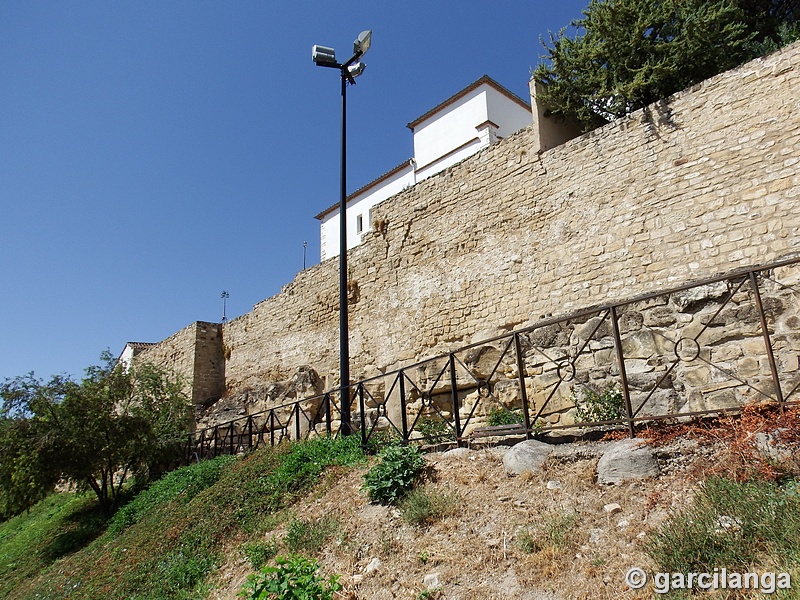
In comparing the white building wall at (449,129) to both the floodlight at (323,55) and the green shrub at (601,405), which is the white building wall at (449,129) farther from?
the green shrub at (601,405)

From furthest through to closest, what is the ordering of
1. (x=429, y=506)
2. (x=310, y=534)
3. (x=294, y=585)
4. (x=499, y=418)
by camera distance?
1. (x=499, y=418)
2. (x=310, y=534)
3. (x=429, y=506)
4. (x=294, y=585)

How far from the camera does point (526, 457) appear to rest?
5.88 m

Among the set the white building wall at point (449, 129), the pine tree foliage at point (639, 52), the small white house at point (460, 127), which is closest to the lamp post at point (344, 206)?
the pine tree foliage at point (639, 52)

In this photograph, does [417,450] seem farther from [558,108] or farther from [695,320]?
[558,108]

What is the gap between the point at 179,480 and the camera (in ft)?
42.0

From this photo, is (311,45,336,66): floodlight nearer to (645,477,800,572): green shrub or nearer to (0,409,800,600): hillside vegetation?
(0,409,800,600): hillside vegetation

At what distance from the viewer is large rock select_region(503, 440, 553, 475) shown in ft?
18.9

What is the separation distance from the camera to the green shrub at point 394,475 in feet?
20.6

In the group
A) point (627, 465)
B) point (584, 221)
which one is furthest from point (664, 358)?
point (584, 221)

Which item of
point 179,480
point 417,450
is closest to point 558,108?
point 417,450

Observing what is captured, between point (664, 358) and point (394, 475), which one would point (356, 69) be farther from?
point (394, 475)

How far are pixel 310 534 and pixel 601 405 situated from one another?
156 inches

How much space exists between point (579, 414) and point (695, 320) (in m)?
1.93

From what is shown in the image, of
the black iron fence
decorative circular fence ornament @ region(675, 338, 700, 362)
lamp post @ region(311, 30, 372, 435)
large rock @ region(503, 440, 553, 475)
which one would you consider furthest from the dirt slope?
lamp post @ region(311, 30, 372, 435)
